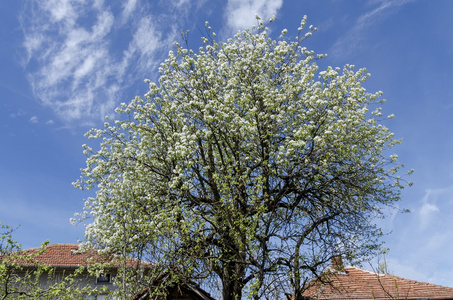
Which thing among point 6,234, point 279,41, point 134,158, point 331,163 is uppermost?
point 279,41

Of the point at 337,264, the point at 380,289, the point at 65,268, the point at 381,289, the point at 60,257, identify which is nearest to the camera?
the point at 337,264

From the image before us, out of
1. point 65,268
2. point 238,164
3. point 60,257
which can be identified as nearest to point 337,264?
point 238,164

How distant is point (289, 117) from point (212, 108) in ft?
10.7

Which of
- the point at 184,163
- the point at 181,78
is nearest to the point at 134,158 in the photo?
the point at 184,163

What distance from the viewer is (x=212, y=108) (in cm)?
1677

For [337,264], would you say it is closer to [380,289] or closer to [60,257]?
[380,289]

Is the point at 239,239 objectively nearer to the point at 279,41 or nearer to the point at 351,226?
the point at 351,226

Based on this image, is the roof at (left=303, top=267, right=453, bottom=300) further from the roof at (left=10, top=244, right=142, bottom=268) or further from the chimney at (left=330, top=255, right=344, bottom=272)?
the roof at (left=10, top=244, right=142, bottom=268)

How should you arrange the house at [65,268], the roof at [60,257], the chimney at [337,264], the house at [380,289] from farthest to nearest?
the roof at [60,257], the house at [65,268], the house at [380,289], the chimney at [337,264]

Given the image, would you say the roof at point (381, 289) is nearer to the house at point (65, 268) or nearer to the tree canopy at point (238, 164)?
the tree canopy at point (238, 164)

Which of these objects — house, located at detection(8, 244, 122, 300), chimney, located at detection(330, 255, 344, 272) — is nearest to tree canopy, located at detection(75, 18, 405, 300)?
chimney, located at detection(330, 255, 344, 272)

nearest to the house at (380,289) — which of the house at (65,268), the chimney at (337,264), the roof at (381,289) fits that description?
the roof at (381,289)

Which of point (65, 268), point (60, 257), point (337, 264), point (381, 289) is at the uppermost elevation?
point (60, 257)

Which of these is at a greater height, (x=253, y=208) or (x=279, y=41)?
(x=279, y=41)
